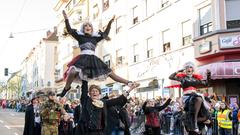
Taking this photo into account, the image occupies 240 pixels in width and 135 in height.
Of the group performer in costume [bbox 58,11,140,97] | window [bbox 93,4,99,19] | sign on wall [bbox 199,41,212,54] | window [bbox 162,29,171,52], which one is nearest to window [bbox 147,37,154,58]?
window [bbox 162,29,171,52]

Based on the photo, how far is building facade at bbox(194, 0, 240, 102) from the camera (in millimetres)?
23938

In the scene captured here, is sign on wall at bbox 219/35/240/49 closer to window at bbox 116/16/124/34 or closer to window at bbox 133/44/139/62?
window at bbox 133/44/139/62

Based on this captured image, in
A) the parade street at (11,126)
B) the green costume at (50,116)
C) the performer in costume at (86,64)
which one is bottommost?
the parade street at (11,126)

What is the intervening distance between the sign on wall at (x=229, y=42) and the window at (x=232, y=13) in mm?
938

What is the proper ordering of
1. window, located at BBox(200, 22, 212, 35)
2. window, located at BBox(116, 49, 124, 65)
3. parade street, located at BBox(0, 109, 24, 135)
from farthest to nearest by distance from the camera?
window, located at BBox(116, 49, 124, 65) < window, located at BBox(200, 22, 212, 35) < parade street, located at BBox(0, 109, 24, 135)

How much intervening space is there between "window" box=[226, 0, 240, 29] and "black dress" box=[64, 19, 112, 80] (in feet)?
58.7

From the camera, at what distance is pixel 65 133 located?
14164 millimetres

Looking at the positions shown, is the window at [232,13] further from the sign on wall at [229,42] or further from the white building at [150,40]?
the white building at [150,40]

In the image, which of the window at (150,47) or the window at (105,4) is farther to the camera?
the window at (105,4)

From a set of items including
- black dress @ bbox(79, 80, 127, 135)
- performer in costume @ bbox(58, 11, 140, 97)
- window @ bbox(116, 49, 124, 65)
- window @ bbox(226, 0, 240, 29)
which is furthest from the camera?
window @ bbox(116, 49, 124, 65)

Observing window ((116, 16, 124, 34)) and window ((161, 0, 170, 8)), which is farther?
window ((116, 16, 124, 34))

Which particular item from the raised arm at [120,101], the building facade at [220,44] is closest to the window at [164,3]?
the building facade at [220,44]

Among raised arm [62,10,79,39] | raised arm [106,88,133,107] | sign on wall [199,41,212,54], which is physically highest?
sign on wall [199,41,212,54]

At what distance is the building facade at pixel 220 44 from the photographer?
23.9 metres
